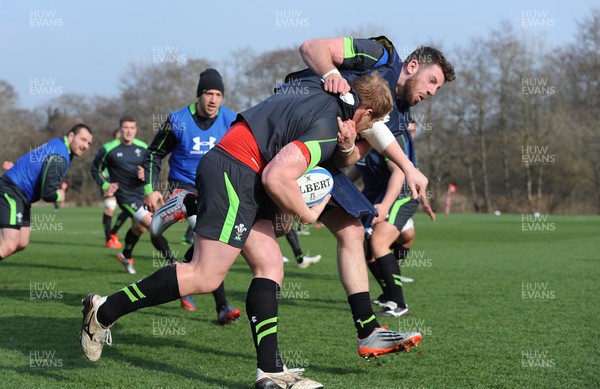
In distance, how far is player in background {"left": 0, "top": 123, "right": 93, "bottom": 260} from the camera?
8547 millimetres

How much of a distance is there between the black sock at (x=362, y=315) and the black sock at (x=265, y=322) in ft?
2.23

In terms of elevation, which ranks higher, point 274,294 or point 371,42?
point 371,42

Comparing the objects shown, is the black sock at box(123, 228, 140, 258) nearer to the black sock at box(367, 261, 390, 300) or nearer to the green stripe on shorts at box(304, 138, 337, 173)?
the black sock at box(367, 261, 390, 300)

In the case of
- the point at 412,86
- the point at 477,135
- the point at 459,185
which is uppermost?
the point at 412,86

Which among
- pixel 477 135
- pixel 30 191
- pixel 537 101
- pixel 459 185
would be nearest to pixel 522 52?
pixel 537 101

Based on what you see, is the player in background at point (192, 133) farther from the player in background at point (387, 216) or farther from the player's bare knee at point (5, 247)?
the player's bare knee at point (5, 247)

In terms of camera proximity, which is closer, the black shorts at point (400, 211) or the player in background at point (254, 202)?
the player in background at point (254, 202)

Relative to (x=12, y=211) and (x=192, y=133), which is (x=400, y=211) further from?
(x=12, y=211)

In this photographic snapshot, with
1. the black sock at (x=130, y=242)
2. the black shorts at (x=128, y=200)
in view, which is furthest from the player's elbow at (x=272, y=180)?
the black shorts at (x=128, y=200)

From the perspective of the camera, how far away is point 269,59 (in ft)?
192

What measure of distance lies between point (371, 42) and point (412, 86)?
867mm

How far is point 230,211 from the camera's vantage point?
14.0 ft

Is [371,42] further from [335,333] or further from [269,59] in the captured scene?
[269,59]

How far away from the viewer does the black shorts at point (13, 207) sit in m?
8.53
